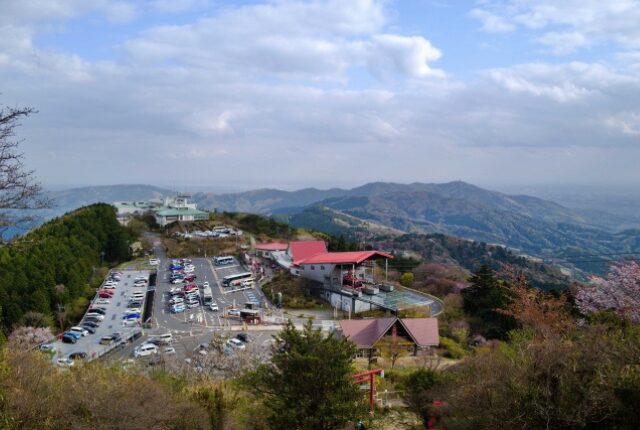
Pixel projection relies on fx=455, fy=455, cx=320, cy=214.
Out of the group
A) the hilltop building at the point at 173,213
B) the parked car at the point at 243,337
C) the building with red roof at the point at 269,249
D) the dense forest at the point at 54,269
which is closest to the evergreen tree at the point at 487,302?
the parked car at the point at 243,337

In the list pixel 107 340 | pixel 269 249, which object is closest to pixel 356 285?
pixel 269 249

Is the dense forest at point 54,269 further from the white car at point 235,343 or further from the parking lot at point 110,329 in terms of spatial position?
the white car at point 235,343

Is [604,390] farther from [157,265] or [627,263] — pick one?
[157,265]

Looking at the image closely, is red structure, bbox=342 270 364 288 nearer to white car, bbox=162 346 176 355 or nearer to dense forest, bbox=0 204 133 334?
white car, bbox=162 346 176 355

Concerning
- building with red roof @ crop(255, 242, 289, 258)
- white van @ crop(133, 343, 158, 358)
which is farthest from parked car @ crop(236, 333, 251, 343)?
building with red roof @ crop(255, 242, 289, 258)

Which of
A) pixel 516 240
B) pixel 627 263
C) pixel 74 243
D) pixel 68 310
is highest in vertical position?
pixel 627 263

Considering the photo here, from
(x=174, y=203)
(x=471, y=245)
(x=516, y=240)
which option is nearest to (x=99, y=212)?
(x=174, y=203)
